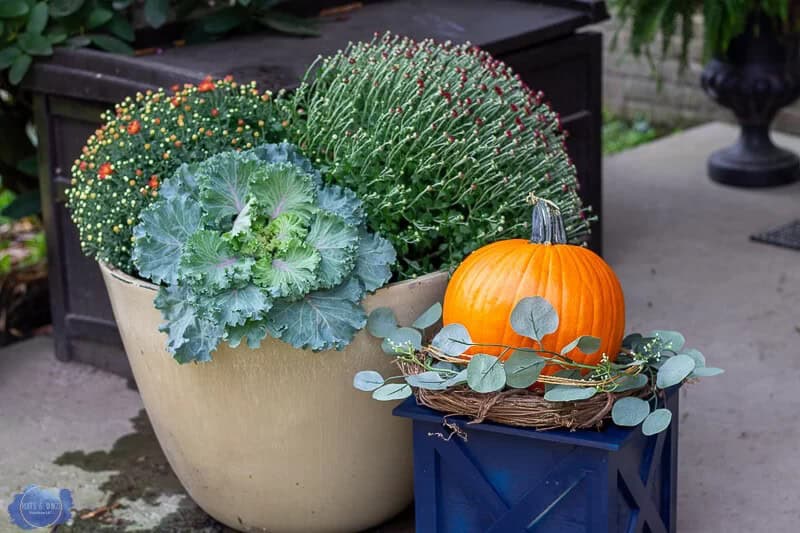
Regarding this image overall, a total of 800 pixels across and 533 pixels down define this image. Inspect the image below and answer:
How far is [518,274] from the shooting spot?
246 cm

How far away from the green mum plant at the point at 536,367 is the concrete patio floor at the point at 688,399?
581 mm

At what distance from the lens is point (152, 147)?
2.80 m

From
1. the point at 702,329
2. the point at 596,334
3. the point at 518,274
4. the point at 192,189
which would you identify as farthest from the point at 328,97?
the point at 702,329

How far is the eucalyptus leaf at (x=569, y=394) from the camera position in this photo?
2275 millimetres

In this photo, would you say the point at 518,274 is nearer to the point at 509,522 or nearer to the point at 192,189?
the point at 509,522

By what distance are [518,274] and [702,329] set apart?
70.3 inches

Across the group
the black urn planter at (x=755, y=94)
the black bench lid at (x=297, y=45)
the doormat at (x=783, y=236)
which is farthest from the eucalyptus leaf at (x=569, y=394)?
the black urn planter at (x=755, y=94)

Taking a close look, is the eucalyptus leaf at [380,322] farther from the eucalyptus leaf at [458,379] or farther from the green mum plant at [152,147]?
the green mum plant at [152,147]

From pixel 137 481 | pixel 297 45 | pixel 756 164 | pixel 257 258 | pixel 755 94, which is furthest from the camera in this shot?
pixel 756 164

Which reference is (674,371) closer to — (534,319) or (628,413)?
(628,413)

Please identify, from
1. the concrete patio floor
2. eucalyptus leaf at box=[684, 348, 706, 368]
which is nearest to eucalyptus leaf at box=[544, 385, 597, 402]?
eucalyptus leaf at box=[684, 348, 706, 368]

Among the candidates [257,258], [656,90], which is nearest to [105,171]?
[257,258]

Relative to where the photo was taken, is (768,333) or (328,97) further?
(768,333)

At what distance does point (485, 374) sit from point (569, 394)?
6.6 inches
